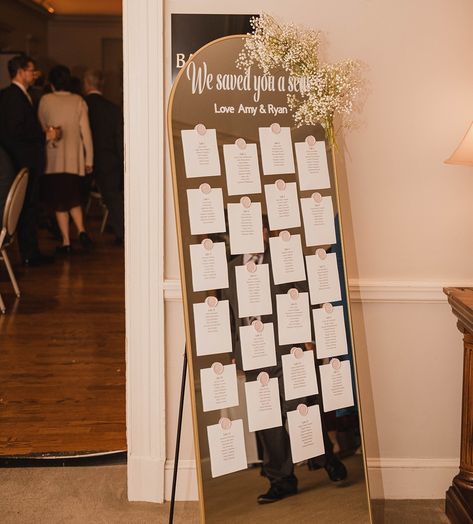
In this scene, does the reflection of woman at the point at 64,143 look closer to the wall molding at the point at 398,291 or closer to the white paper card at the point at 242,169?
the wall molding at the point at 398,291

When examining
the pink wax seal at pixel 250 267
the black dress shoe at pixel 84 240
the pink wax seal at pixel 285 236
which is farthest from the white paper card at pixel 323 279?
the black dress shoe at pixel 84 240

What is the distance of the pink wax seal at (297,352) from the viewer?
9.48ft

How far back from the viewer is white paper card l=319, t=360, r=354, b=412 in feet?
9.66

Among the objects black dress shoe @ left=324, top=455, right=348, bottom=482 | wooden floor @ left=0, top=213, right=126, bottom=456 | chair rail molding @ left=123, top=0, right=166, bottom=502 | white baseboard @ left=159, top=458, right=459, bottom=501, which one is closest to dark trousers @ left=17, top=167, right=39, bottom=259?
wooden floor @ left=0, top=213, right=126, bottom=456

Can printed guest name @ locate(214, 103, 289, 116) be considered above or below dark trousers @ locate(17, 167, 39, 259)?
below

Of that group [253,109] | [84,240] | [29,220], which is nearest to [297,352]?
[253,109]

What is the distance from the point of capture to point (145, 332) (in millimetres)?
3287

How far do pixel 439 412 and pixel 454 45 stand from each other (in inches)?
56.1

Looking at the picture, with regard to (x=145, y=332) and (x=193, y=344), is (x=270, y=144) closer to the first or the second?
(x=193, y=344)

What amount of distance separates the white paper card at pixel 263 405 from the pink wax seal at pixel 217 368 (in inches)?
4.2

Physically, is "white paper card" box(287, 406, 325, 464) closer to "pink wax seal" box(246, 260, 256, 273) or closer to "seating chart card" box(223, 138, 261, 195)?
"pink wax seal" box(246, 260, 256, 273)

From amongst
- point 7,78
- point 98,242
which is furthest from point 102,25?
point 98,242

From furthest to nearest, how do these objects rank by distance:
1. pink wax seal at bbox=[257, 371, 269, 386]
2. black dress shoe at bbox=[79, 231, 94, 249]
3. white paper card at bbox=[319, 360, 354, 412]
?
black dress shoe at bbox=[79, 231, 94, 249], white paper card at bbox=[319, 360, 354, 412], pink wax seal at bbox=[257, 371, 269, 386]

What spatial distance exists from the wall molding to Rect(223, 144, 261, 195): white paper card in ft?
2.15
